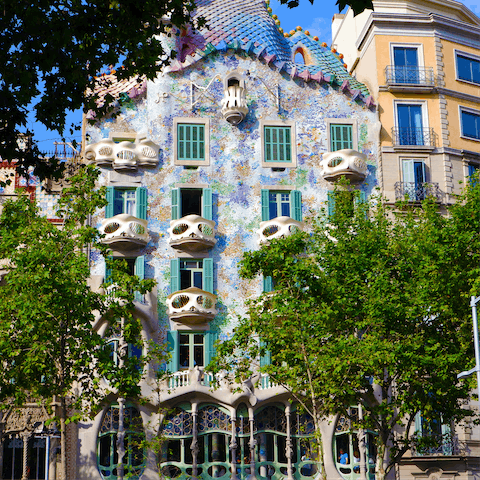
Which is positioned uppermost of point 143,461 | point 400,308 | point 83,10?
point 83,10

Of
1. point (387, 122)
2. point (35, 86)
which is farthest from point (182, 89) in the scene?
point (35, 86)

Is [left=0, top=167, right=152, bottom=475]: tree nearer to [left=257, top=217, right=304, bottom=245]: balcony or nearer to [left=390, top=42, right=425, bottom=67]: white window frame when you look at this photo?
[left=257, top=217, right=304, bottom=245]: balcony

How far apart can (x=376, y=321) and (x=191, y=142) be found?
12666 millimetres

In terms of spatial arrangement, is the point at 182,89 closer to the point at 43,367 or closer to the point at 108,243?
the point at 108,243

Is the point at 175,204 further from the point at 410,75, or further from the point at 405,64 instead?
the point at 405,64

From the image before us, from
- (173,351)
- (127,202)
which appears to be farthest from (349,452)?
(127,202)

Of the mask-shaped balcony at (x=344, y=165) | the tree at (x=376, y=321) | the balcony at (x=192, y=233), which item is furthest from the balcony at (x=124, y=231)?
the mask-shaped balcony at (x=344, y=165)

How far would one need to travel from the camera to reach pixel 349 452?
3222 centimetres

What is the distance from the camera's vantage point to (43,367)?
24.2 metres

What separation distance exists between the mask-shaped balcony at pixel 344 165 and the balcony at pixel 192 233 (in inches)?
215

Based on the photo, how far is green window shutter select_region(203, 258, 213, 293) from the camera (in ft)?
110

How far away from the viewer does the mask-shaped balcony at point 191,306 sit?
32375 mm

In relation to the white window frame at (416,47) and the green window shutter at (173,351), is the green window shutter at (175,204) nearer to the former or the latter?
the green window shutter at (173,351)

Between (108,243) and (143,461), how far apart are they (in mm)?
8339
